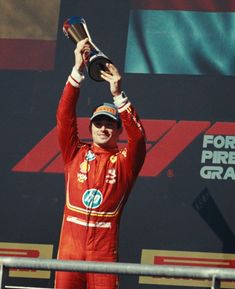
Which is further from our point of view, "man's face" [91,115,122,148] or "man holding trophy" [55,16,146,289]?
"man's face" [91,115,122,148]

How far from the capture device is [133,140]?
4.84 m

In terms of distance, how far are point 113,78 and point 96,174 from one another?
53cm

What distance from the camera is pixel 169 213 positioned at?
5.80 meters

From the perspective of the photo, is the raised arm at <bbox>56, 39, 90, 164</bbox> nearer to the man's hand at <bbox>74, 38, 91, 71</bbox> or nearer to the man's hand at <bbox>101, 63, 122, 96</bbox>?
the man's hand at <bbox>74, 38, 91, 71</bbox>

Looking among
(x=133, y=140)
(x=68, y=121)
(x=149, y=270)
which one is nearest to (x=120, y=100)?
(x=133, y=140)

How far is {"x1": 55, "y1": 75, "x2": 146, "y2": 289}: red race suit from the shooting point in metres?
4.80

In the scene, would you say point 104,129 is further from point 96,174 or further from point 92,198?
point 92,198

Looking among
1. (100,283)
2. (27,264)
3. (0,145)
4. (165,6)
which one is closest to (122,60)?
(165,6)

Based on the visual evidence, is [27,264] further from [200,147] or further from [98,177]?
[200,147]

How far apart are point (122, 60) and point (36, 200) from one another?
1056mm

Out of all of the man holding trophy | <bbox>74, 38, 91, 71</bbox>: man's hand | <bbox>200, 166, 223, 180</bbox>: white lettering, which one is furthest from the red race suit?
<bbox>200, 166, 223, 180</bbox>: white lettering

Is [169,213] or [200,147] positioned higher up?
[200,147]

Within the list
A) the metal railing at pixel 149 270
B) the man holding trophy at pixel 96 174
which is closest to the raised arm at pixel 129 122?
the man holding trophy at pixel 96 174

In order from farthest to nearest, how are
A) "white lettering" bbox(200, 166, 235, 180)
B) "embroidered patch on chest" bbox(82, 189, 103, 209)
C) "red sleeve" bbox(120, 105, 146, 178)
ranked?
1. "white lettering" bbox(200, 166, 235, 180)
2. "embroidered patch on chest" bbox(82, 189, 103, 209)
3. "red sleeve" bbox(120, 105, 146, 178)
